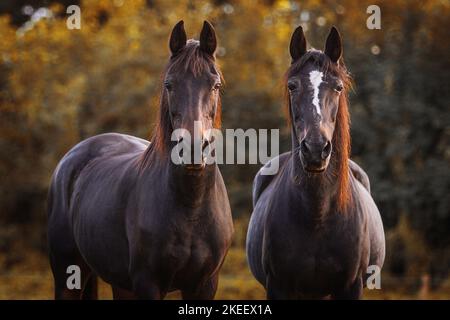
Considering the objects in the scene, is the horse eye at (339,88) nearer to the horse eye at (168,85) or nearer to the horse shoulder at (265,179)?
the horse eye at (168,85)

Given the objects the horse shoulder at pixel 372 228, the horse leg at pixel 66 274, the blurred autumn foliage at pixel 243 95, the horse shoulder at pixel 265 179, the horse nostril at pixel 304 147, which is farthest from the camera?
the blurred autumn foliage at pixel 243 95

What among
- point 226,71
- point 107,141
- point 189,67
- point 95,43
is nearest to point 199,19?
point 226,71

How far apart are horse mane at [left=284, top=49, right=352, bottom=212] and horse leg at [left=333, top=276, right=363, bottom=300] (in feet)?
1.71

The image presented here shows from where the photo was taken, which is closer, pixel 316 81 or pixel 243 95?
pixel 316 81

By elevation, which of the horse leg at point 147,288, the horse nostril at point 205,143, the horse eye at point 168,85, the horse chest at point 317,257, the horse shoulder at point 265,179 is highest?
the horse eye at point 168,85

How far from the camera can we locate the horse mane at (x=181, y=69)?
4621mm

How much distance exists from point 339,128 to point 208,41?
107cm

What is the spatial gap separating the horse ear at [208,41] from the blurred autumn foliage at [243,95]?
5.93 m

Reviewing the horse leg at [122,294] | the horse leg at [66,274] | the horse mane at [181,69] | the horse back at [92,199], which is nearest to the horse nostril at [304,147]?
the horse mane at [181,69]

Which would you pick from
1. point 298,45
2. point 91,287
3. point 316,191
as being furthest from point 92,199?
point 298,45

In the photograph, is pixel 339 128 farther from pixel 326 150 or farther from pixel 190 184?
pixel 190 184

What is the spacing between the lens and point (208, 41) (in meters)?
4.84

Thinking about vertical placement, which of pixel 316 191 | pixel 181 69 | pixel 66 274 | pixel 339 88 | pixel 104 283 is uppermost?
pixel 181 69

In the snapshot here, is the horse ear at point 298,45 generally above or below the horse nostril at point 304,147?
above
